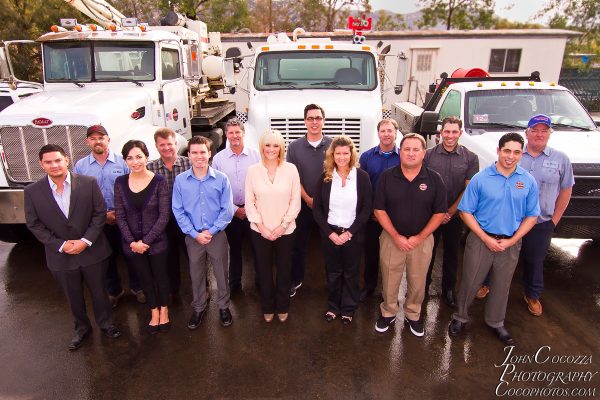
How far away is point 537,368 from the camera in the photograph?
3.39m

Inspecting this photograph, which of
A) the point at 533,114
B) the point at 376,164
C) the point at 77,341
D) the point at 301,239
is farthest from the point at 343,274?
the point at 533,114

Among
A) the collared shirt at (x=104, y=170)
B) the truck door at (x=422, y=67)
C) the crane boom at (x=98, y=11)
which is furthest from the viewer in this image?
the truck door at (x=422, y=67)

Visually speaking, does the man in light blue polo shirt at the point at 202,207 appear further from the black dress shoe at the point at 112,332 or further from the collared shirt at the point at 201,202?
the black dress shoe at the point at 112,332

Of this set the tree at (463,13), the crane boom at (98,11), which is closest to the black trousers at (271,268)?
the crane boom at (98,11)

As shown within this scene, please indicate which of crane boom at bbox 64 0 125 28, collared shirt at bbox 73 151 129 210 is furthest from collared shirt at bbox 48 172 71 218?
crane boom at bbox 64 0 125 28

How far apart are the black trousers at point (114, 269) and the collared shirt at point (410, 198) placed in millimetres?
2551

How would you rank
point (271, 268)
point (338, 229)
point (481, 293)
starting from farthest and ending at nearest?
1. point (481, 293)
2. point (271, 268)
3. point (338, 229)

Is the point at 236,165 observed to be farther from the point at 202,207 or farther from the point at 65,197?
the point at 65,197

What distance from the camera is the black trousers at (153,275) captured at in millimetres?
3660

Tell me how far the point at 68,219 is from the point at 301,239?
2116 mm

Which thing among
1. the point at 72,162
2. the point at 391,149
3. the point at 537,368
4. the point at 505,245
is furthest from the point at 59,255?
the point at 537,368

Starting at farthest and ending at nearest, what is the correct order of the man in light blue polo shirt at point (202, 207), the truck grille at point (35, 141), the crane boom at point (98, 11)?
the crane boom at point (98, 11) < the truck grille at point (35, 141) < the man in light blue polo shirt at point (202, 207)

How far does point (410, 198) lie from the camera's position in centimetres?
337

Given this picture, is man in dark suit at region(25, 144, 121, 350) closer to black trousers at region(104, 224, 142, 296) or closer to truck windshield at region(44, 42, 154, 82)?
black trousers at region(104, 224, 142, 296)
